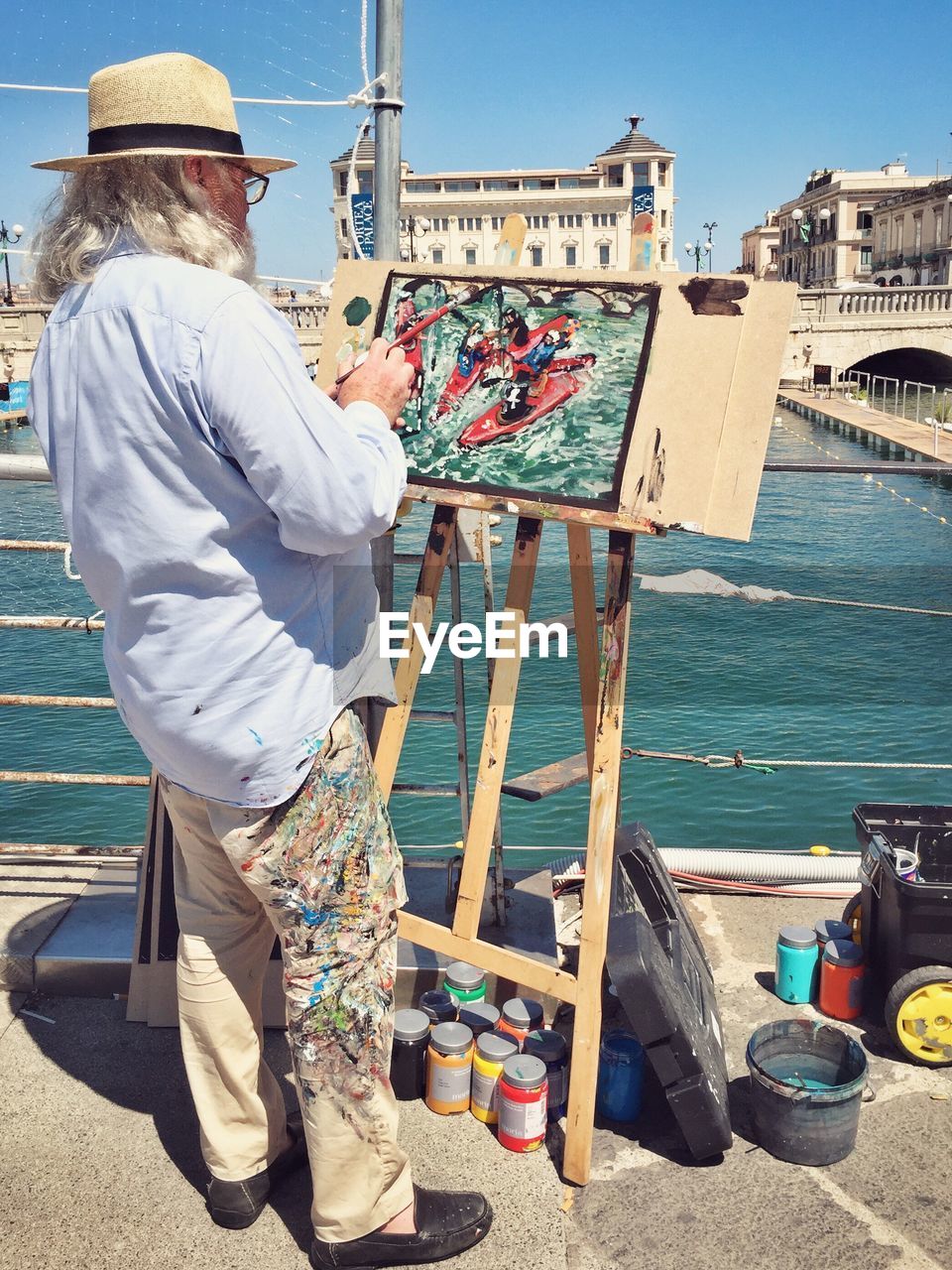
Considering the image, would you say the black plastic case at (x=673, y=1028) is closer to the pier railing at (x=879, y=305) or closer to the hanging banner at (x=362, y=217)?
the hanging banner at (x=362, y=217)

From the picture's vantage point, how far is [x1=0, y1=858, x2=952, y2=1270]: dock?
2.11m

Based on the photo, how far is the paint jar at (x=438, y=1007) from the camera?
2.68 m

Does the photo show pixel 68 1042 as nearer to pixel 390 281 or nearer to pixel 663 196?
pixel 390 281

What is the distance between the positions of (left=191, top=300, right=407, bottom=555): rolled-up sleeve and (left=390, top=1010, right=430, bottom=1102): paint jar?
1.33m

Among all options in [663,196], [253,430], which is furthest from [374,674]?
[663,196]

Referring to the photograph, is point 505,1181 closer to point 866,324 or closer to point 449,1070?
point 449,1070

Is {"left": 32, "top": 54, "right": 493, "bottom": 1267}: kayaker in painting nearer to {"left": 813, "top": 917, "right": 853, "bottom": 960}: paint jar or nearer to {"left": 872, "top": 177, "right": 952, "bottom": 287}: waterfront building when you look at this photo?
{"left": 813, "top": 917, "right": 853, "bottom": 960}: paint jar

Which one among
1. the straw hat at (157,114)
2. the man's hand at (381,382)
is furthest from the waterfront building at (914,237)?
the straw hat at (157,114)

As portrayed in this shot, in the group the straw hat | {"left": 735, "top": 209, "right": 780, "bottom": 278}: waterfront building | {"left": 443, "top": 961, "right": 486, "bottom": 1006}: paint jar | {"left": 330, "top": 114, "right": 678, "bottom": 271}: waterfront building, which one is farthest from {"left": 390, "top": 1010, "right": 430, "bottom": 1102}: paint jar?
{"left": 735, "top": 209, "right": 780, "bottom": 278}: waterfront building

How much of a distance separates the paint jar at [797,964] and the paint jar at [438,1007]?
2.80ft

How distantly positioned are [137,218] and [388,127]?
1.31 meters

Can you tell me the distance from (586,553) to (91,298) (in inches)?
51.4

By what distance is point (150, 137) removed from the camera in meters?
1.66

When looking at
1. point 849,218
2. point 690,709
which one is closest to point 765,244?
point 849,218
